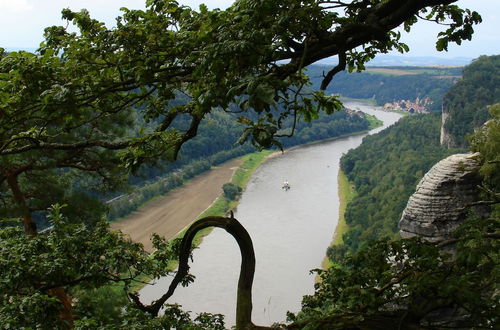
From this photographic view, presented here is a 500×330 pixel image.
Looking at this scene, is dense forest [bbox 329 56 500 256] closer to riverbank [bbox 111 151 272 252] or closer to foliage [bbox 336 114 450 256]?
foliage [bbox 336 114 450 256]

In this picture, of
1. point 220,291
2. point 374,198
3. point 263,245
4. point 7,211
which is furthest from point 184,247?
point 374,198

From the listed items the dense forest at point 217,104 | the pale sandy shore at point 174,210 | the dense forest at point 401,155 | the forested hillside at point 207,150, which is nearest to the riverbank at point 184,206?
the pale sandy shore at point 174,210

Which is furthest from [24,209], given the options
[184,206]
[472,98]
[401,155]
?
[472,98]

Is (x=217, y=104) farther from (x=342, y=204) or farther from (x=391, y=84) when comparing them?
(x=391, y=84)

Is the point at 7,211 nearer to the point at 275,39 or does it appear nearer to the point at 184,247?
the point at 184,247

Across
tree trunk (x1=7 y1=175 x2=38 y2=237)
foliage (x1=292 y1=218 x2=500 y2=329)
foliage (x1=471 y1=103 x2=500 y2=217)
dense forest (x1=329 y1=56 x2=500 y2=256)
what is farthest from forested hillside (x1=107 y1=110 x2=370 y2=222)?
foliage (x1=292 y1=218 x2=500 y2=329)

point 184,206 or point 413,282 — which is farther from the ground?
point 413,282

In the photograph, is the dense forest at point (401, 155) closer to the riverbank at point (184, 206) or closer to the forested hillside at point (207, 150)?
the forested hillside at point (207, 150)
